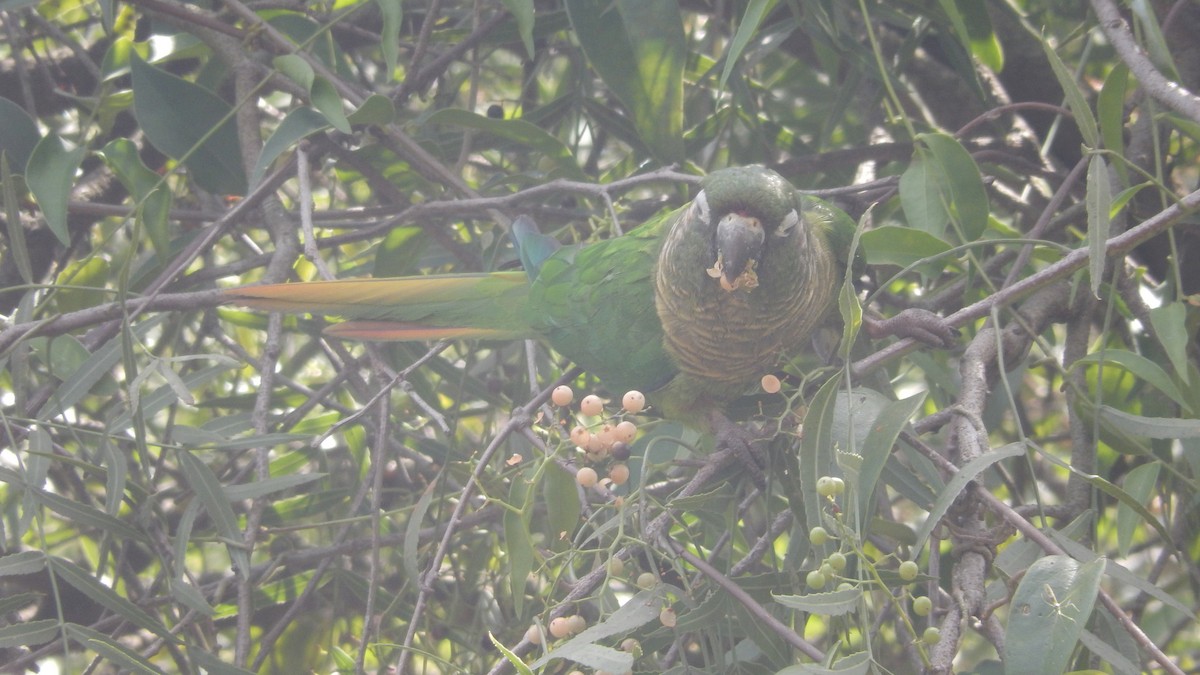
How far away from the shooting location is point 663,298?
7.09 ft

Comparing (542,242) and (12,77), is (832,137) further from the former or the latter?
(12,77)

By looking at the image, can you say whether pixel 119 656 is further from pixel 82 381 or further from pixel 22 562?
pixel 82 381

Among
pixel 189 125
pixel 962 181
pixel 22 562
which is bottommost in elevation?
pixel 22 562

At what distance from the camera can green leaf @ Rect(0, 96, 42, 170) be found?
2145 millimetres

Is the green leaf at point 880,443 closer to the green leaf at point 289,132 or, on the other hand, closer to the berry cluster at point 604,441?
the berry cluster at point 604,441

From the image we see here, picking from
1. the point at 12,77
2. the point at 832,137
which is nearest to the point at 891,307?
the point at 832,137

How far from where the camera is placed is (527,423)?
1576 millimetres

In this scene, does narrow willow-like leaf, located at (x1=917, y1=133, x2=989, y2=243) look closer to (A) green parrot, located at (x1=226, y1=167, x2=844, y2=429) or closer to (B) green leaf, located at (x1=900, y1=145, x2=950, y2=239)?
(B) green leaf, located at (x1=900, y1=145, x2=950, y2=239)

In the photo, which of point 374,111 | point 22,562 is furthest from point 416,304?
point 22,562

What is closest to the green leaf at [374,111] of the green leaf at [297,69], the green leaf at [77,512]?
the green leaf at [297,69]

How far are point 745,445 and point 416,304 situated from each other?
0.79 metres

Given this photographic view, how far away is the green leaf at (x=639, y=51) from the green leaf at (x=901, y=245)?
24.0 inches

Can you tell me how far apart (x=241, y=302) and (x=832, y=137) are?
1717mm

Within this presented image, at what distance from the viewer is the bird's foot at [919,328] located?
62.3 inches
